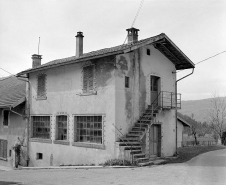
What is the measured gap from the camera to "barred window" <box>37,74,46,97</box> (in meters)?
18.0

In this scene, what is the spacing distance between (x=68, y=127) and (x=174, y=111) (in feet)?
21.8

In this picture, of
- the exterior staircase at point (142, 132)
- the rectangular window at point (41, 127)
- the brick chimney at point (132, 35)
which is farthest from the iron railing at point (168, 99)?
the rectangular window at point (41, 127)

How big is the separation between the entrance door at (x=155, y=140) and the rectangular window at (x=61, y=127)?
518cm

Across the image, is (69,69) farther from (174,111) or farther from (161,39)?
(174,111)

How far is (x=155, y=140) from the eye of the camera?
15695 mm

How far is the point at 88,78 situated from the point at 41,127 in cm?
570

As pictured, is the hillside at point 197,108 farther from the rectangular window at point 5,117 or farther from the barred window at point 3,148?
the rectangular window at point 5,117

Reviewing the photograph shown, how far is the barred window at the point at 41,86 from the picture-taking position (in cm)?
1802

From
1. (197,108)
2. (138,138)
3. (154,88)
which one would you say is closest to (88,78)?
(154,88)

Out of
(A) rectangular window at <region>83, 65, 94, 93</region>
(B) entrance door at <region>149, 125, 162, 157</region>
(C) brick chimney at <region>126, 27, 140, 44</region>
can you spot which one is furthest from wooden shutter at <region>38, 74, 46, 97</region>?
(B) entrance door at <region>149, 125, 162, 157</region>

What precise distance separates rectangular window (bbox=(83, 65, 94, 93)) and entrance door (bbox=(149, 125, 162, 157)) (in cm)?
420

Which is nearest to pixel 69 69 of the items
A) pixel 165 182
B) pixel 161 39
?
pixel 161 39

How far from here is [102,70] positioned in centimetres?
1427

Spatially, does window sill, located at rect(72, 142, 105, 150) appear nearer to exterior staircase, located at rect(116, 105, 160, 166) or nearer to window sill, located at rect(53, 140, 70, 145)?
window sill, located at rect(53, 140, 70, 145)
